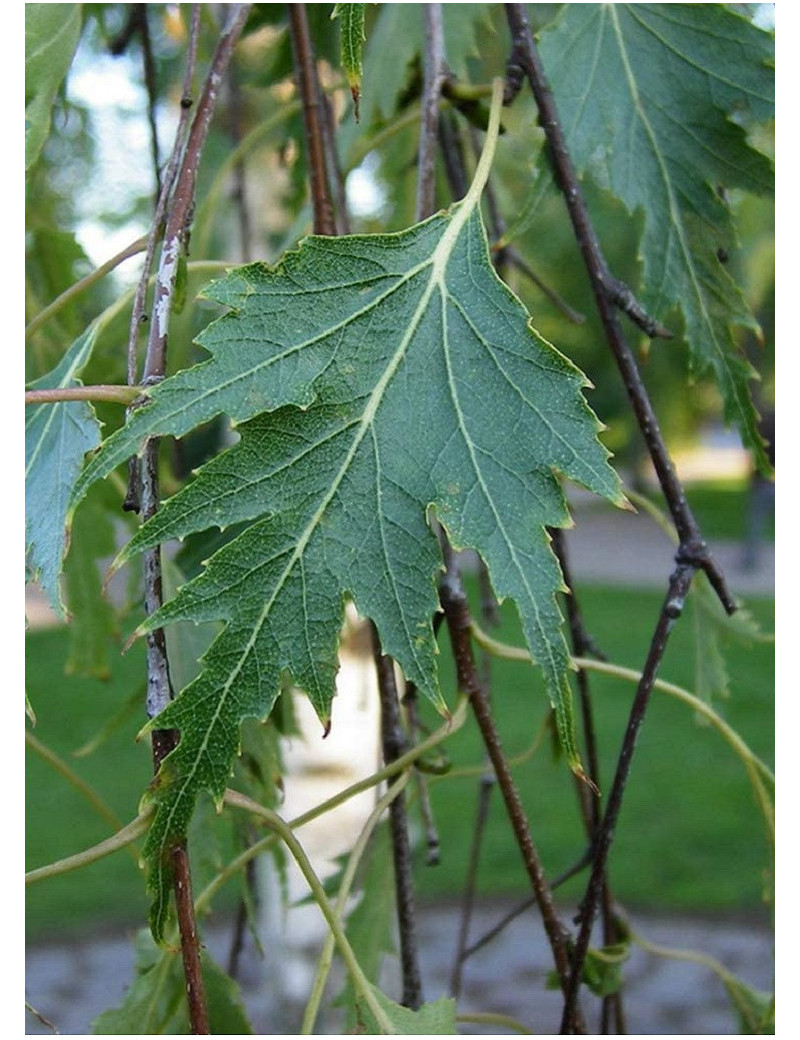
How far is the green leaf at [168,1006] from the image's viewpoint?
604 mm

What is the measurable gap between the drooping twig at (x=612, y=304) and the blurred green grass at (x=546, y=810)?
2003 millimetres

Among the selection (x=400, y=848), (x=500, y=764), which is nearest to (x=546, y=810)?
(x=400, y=848)

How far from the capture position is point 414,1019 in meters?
0.52

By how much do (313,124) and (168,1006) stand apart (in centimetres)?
49

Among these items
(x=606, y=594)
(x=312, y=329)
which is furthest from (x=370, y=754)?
(x=606, y=594)

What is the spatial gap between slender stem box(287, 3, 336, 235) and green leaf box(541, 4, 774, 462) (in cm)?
13

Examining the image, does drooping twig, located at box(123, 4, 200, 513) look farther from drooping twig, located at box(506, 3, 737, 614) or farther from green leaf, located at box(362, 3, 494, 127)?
green leaf, located at box(362, 3, 494, 127)

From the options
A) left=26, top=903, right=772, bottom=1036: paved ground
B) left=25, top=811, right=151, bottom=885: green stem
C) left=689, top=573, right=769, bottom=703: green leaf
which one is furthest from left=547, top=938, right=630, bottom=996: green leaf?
left=26, top=903, right=772, bottom=1036: paved ground

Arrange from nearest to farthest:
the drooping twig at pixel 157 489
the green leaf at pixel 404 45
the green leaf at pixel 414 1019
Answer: the drooping twig at pixel 157 489, the green leaf at pixel 414 1019, the green leaf at pixel 404 45

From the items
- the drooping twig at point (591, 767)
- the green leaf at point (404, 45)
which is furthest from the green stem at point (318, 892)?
the green leaf at point (404, 45)

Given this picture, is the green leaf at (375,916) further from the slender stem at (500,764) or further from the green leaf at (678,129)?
the green leaf at (678,129)

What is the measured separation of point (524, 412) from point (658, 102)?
0.29 metres

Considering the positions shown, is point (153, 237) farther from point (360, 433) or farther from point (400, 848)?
point (400, 848)

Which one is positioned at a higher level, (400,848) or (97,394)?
(97,394)
